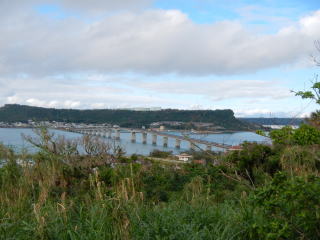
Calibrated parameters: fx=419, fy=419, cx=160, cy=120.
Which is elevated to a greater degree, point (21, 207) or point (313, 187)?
point (313, 187)

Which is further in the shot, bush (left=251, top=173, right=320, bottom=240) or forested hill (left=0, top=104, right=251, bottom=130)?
forested hill (left=0, top=104, right=251, bottom=130)

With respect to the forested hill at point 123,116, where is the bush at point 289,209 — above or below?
below

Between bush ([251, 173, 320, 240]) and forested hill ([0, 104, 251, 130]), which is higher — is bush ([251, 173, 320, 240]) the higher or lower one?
the lower one

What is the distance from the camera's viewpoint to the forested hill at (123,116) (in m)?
10.1

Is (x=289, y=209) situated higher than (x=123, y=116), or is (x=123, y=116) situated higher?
(x=123, y=116)

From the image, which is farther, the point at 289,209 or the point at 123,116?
the point at 123,116

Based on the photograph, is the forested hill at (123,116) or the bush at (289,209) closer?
the bush at (289,209)

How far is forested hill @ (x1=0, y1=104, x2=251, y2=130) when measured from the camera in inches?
398

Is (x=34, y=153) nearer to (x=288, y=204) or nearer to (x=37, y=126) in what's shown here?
(x=37, y=126)

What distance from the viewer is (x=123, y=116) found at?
1094 inches

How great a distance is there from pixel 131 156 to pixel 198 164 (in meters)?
1.60

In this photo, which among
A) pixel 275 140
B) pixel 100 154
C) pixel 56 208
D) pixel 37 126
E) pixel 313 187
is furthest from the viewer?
pixel 275 140

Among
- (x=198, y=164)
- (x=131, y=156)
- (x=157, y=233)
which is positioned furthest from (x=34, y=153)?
(x=157, y=233)

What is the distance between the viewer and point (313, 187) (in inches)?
130
